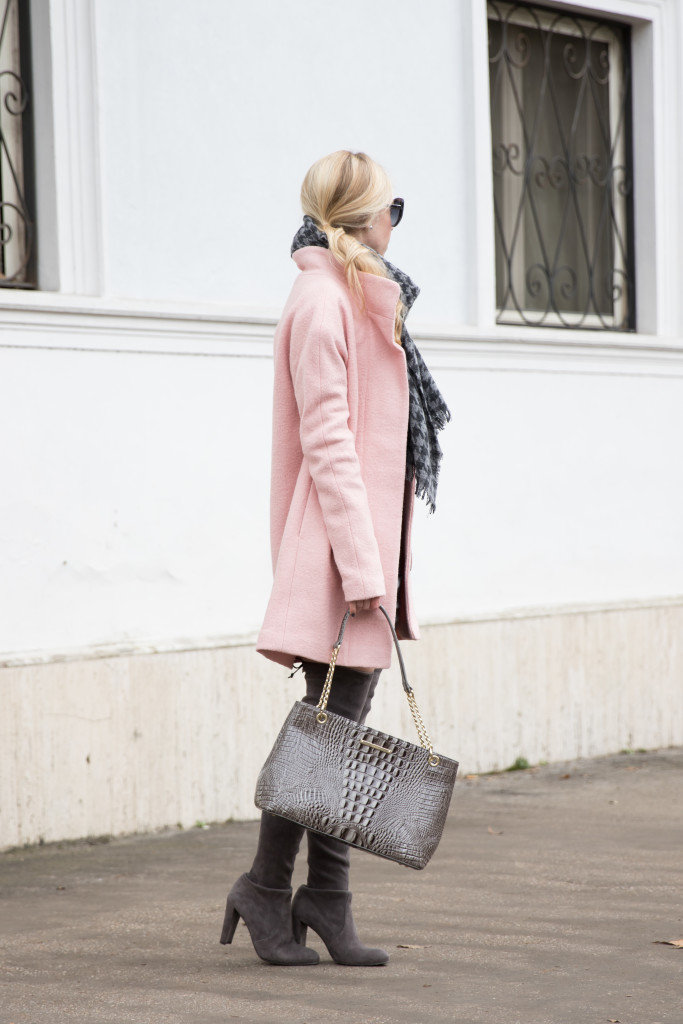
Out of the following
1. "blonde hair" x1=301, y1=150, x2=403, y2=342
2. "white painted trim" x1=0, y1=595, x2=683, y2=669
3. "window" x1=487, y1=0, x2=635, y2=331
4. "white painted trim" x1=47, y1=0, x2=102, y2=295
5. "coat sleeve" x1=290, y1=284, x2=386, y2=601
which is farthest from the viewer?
"window" x1=487, y1=0, x2=635, y2=331

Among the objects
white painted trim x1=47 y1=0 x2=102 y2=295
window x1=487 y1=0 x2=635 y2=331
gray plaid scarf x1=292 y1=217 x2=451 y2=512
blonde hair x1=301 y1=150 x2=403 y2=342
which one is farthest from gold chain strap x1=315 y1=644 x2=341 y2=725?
window x1=487 y1=0 x2=635 y2=331

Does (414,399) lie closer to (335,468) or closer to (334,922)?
(335,468)

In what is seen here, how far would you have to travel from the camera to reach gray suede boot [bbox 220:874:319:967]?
135 inches

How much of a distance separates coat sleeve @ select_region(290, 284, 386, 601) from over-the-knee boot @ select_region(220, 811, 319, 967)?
607 millimetres

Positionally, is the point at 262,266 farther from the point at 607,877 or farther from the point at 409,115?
the point at 607,877

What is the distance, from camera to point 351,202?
11.2 ft

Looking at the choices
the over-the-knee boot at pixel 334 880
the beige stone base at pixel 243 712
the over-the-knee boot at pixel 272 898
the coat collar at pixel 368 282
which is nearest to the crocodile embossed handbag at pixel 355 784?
the over-the-knee boot at pixel 334 880

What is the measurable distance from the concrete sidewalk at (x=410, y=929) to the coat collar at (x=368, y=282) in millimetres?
1547

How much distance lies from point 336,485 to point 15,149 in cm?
266

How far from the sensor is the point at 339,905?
11.2ft

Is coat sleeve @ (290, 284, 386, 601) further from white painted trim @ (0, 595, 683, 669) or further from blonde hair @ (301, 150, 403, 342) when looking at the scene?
white painted trim @ (0, 595, 683, 669)

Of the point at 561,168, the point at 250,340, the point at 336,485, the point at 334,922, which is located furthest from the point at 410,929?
the point at 561,168

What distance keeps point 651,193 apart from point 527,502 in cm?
188

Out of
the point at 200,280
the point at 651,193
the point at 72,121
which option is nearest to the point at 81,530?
the point at 200,280
